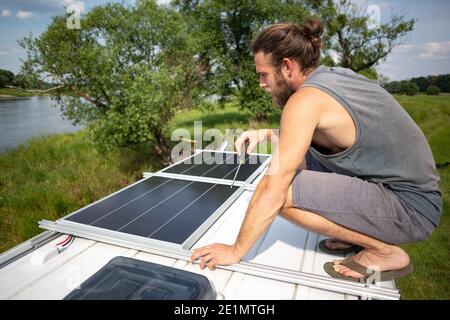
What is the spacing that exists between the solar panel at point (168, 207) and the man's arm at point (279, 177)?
387 mm

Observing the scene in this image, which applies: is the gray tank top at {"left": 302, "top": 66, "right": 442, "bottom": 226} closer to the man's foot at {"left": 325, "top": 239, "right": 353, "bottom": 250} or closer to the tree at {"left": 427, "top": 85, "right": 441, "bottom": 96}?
the man's foot at {"left": 325, "top": 239, "right": 353, "bottom": 250}

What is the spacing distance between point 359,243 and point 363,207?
270 millimetres

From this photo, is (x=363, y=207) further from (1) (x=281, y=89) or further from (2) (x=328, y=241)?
(1) (x=281, y=89)

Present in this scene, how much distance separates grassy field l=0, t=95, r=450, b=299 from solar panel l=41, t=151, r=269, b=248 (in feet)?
7.13

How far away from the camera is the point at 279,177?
1.89 meters

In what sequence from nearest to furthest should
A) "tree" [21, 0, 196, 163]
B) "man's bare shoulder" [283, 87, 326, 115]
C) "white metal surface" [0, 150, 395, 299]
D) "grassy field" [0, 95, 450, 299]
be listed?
"man's bare shoulder" [283, 87, 326, 115] < "white metal surface" [0, 150, 395, 299] < "grassy field" [0, 95, 450, 299] < "tree" [21, 0, 196, 163]

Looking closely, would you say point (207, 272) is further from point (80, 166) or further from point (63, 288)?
point (80, 166)

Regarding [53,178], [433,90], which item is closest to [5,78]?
[53,178]

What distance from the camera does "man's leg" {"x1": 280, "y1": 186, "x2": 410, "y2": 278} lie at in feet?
6.59

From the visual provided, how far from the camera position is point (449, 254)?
14.2 ft

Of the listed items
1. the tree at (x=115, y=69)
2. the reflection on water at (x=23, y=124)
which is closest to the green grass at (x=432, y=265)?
the tree at (x=115, y=69)

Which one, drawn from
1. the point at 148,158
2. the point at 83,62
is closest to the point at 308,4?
the point at 148,158

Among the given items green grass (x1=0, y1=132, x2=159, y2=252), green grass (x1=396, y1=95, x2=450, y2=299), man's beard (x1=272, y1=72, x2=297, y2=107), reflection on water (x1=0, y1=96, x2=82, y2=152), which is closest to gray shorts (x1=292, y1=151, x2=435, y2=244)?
man's beard (x1=272, y1=72, x2=297, y2=107)
